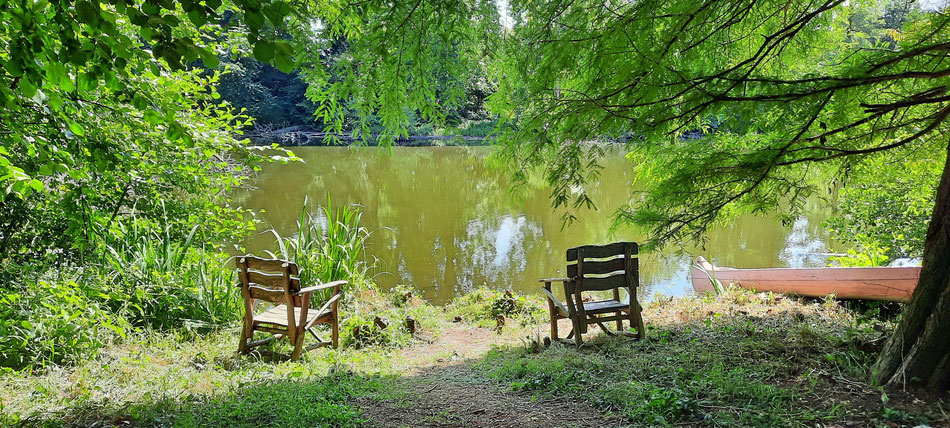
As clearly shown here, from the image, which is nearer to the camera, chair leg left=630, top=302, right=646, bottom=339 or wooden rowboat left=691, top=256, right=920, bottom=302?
chair leg left=630, top=302, right=646, bottom=339

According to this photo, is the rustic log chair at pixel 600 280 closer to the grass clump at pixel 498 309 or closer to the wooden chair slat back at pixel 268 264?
the grass clump at pixel 498 309

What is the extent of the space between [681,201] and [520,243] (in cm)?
765

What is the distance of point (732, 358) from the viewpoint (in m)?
3.47

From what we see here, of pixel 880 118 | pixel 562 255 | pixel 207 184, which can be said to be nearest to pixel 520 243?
pixel 562 255

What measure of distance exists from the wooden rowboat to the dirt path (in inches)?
152

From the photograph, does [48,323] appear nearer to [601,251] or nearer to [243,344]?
[243,344]

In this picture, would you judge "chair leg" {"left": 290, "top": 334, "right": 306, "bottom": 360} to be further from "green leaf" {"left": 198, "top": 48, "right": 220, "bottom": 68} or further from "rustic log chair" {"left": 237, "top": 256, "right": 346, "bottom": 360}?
"green leaf" {"left": 198, "top": 48, "right": 220, "bottom": 68}

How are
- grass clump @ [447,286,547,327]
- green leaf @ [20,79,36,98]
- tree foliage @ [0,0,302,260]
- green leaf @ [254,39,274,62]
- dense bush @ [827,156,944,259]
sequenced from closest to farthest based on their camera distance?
green leaf @ [254,39,274,62] < tree foliage @ [0,0,302,260] < green leaf @ [20,79,36,98] < dense bush @ [827,156,944,259] < grass clump @ [447,286,547,327]

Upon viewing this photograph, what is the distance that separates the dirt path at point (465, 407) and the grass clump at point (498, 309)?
7.26 ft

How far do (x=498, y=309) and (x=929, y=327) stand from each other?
4549 millimetres

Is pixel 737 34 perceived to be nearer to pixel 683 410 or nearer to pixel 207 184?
pixel 683 410

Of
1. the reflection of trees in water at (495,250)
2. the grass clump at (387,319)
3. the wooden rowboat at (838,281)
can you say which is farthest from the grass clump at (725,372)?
the reflection of trees in water at (495,250)

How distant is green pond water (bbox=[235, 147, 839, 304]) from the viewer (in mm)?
9070

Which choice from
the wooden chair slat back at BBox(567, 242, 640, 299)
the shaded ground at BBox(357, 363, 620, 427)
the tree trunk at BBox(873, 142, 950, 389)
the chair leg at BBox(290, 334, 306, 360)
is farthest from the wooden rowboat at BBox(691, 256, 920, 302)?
the chair leg at BBox(290, 334, 306, 360)
